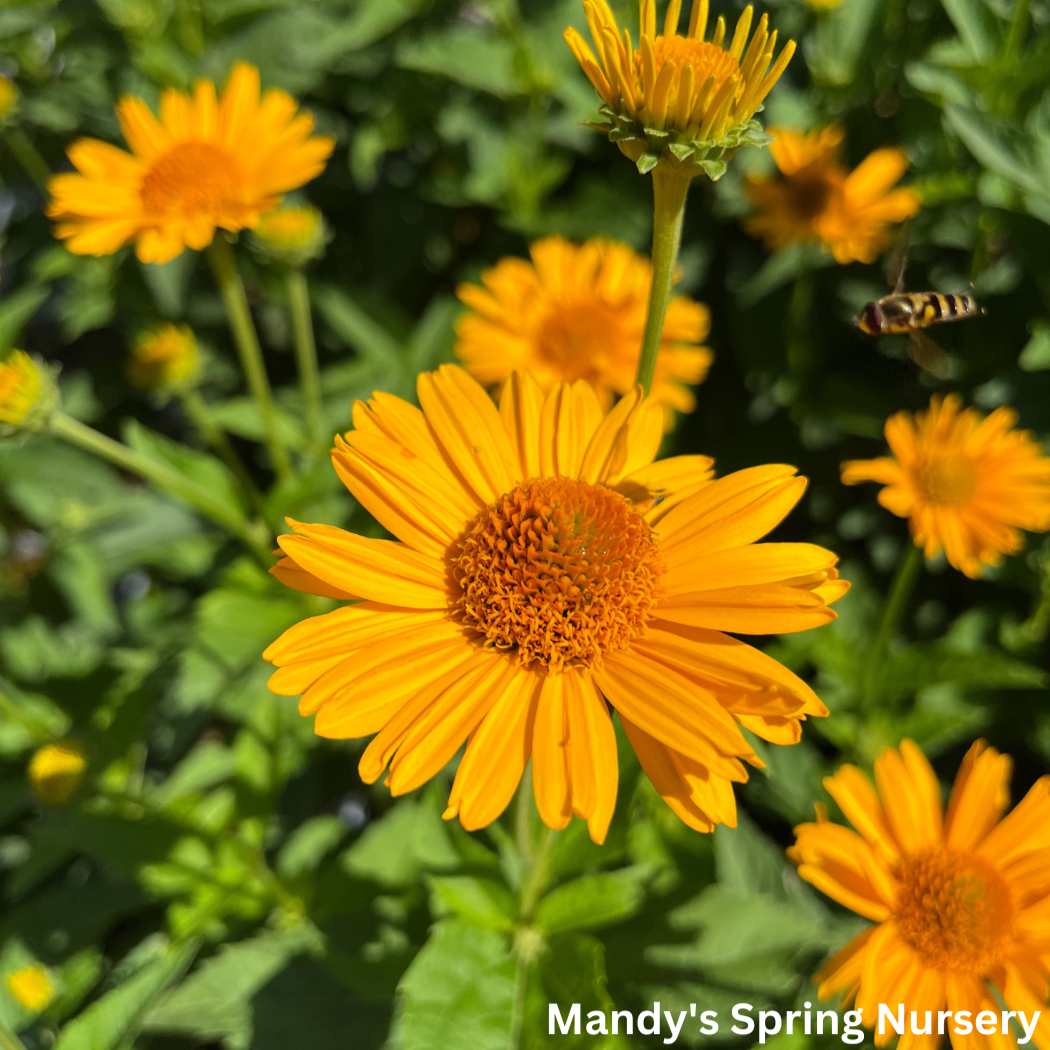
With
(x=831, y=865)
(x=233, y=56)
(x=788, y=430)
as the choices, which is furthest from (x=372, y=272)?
(x=831, y=865)

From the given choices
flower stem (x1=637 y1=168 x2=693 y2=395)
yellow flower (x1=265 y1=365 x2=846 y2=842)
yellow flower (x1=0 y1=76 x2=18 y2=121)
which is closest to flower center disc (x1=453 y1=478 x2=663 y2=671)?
yellow flower (x1=265 y1=365 x2=846 y2=842)

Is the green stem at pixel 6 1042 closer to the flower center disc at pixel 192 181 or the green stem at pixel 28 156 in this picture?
the flower center disc at pixel 192 181

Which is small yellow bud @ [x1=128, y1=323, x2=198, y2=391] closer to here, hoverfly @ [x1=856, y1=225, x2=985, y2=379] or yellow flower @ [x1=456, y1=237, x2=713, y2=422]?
yellow flower @ [x1=456, y1=237, x2=713, y2=422]

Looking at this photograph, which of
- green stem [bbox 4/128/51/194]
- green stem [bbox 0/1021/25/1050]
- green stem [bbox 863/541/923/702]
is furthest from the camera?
green stem [bbox 4/128/51/194]

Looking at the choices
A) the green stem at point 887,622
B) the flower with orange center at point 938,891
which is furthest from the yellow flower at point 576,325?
the flower with orange center at point 938,891

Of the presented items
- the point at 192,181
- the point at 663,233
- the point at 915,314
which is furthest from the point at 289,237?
the point at 915,314

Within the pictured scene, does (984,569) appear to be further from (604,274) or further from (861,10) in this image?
(861,10)
